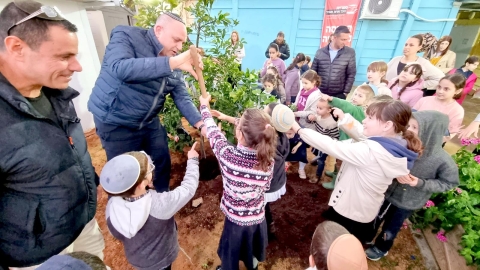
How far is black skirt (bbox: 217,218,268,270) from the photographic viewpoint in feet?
6.54

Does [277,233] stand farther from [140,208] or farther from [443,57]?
[443,57]

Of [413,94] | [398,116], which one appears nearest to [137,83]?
[398,116]

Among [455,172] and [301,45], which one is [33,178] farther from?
[301,45]

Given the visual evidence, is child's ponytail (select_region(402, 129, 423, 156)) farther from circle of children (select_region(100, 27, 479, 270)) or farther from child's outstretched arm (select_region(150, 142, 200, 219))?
child's outstretched arm (select_region(150, 142, 200, 219))

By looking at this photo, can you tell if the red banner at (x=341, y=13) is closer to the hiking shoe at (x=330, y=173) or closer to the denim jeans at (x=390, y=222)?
the hiking shoe at (x=330, y=173)

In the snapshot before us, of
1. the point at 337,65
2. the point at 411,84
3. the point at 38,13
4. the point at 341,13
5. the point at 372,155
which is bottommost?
the point at 372,155

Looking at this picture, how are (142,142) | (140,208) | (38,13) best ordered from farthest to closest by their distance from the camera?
(142,142)
(140,208)
(38,13)

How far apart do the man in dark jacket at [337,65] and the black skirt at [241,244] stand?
3405 millimetres

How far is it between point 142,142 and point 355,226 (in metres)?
2.51

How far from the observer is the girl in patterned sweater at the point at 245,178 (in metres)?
1.74

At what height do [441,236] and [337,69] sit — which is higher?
[337,69]

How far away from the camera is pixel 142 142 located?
2.55 meters

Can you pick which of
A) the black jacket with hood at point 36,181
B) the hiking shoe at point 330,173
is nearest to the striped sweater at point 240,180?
the black jacket with hood at point 36,181

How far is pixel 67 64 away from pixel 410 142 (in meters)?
2.52
